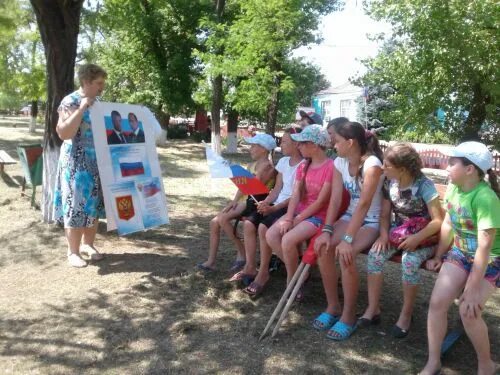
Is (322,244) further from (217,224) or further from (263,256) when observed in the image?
(217,224)

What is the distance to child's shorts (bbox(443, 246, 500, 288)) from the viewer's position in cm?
287

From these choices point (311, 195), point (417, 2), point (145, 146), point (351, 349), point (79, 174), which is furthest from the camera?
point (417, 2)

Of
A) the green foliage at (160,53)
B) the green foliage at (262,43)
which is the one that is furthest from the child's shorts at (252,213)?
the green foliage at (160,53)

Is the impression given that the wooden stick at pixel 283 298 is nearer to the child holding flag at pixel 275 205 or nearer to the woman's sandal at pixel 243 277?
the child holding flag at pixel 275 205

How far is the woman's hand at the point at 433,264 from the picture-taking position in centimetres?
320

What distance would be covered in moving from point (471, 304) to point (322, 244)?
106 cm

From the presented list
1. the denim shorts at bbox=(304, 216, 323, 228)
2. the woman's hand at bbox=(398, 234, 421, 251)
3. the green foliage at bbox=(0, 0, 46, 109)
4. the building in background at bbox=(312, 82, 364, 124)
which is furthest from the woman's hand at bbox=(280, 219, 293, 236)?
the building in background at bbox=(312, 82, 364, 124)

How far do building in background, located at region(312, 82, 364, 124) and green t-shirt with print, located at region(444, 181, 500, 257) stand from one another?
144 ft

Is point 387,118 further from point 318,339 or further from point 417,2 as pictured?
point 318,339

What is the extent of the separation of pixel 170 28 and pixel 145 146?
15.7 metres

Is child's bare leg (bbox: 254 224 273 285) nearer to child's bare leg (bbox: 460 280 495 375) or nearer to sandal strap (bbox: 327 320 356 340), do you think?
sandal strap (bbox: 327 320 356 340)

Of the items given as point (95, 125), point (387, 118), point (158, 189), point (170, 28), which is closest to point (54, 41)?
point (95, 125)

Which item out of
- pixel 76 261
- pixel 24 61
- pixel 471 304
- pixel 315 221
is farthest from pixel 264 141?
pixel 24 61

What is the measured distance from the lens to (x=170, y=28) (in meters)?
19.9
